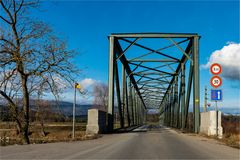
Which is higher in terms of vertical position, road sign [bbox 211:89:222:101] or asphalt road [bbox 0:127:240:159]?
road sign [bbox 211:89:222:101]

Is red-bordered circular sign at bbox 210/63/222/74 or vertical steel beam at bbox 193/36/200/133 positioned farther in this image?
vertical steel beam at bbox 193/36/200/133

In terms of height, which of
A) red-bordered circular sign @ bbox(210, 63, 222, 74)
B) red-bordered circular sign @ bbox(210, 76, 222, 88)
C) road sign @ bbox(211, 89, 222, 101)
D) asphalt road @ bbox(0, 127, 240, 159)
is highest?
red-bordered circular sign @ bbox(210, 63, 222, 74)

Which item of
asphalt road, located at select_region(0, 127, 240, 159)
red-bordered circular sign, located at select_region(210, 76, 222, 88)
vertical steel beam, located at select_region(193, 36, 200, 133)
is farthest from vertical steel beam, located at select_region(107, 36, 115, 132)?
asphalt road, located at select_region(0, 127, 240, 159)

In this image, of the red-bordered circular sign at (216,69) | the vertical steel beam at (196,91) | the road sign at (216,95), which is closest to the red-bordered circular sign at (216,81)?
the red-bordered circular sign at (216,69)

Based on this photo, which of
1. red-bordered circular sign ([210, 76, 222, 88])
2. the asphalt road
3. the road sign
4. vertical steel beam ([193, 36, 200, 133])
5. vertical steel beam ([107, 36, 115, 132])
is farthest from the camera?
vertical steel beam ([107, 36, 115, 132])

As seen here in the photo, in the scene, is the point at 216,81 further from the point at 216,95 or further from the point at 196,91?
the point at 196,91

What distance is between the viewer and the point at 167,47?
2638cm

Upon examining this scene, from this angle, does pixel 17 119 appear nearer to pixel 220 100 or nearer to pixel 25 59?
pixel 25 59

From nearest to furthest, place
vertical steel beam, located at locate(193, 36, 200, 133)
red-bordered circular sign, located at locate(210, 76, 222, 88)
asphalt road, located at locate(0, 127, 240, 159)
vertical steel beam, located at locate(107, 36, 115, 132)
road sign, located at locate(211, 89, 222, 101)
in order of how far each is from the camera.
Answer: asphalt road, located at locate(0, 127, 240, 159) → road sign, located at locate(211, 89, 222, 101) → red-bordered circular sign, located at locate(210, 76, 222, 88) → vertical steel beam, located at locate(193, 36, 200, 133) → vertical steel beam, located at locate(107, 36, 115, 132)

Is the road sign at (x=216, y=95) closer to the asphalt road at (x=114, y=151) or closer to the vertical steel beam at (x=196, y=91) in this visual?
the asphalt road at (x=114, y=151)

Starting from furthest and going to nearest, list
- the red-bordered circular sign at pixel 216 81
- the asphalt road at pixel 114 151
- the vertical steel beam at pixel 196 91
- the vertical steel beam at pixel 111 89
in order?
the vertical steel beam at pixel 111 89 < the vertical steel beam at pixel 196 91 < the red-bordered circular sign at pixel 216 81 < the asphalt road at pixel 114 151

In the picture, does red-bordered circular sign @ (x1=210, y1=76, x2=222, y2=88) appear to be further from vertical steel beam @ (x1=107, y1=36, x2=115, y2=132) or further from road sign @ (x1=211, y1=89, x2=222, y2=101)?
vertical steel beam @ (x1=107, y1=36, x2=115, y2=132)

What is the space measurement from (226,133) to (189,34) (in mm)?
9578

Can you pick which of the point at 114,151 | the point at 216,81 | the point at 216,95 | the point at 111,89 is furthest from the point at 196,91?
the point at 114,151
